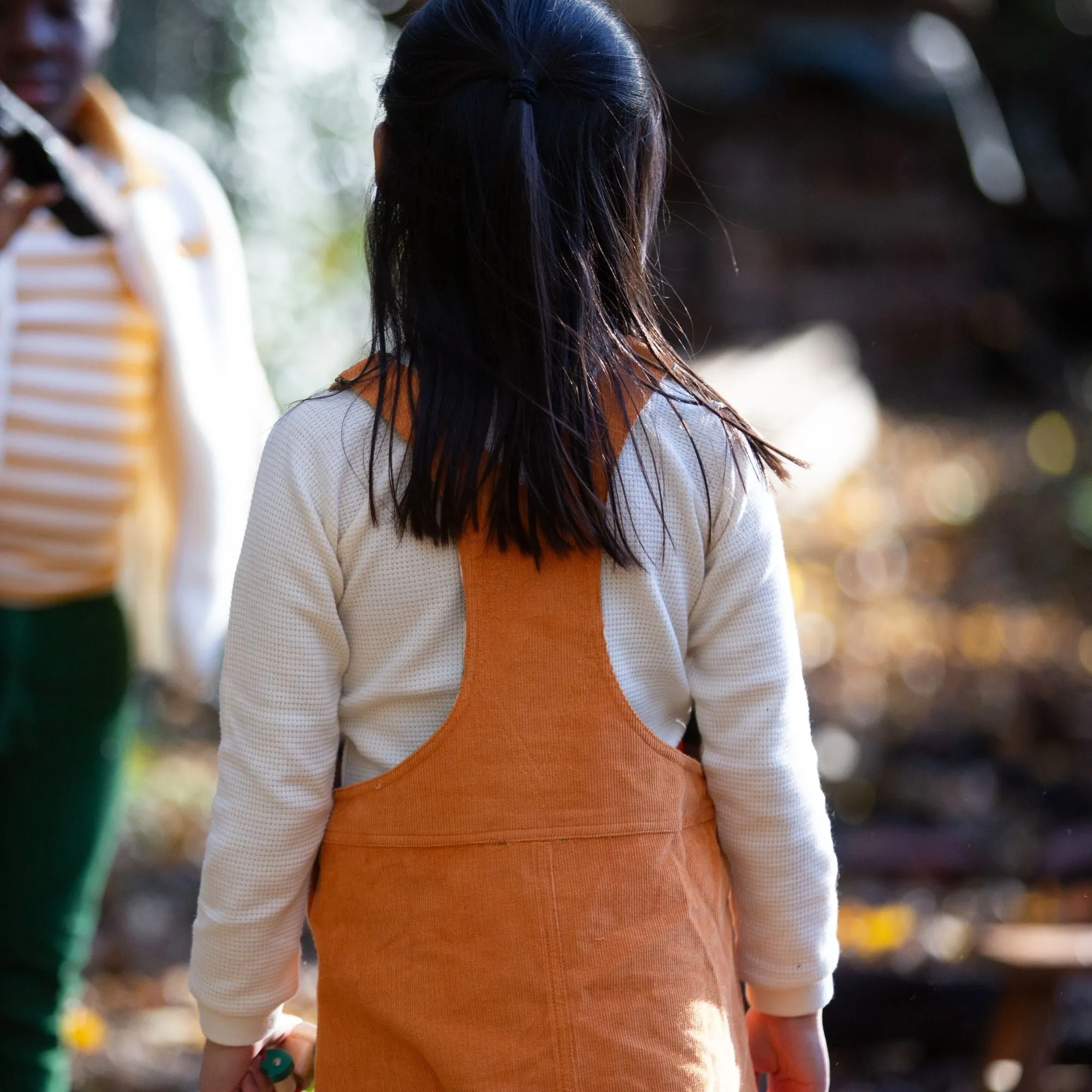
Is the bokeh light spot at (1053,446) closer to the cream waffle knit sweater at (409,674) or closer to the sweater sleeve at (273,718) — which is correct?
the cream waffle knit sweater at (409,674)

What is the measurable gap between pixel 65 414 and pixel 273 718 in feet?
3.34

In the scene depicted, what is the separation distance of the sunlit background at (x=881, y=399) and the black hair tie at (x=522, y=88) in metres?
0.20

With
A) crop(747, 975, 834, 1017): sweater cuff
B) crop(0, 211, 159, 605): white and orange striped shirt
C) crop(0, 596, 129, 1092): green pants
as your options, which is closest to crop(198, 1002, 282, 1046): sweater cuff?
crop(747, 975, 834, 1017): sweater cuff

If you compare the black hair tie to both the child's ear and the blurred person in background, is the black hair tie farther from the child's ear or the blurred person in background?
the blurred person in background

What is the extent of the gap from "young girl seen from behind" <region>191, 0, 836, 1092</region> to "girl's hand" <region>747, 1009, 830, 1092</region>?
61mm

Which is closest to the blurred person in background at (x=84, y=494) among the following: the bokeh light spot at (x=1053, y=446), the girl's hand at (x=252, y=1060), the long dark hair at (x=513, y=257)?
the girl's hand at (x=252, y=1060)

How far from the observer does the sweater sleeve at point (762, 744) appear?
56.9 inches

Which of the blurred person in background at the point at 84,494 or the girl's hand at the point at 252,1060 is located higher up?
the blurred person in background at the point at 84,494

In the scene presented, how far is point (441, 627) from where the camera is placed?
4.61 ft

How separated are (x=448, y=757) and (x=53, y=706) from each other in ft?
3.50

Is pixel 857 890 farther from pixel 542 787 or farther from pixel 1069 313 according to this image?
pixel 1069 313

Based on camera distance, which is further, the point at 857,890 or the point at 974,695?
the point at 974,695

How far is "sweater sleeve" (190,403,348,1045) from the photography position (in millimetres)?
1395

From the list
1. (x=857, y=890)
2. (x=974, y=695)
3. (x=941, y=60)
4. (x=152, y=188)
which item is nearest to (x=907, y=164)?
(x=941, y=60)
